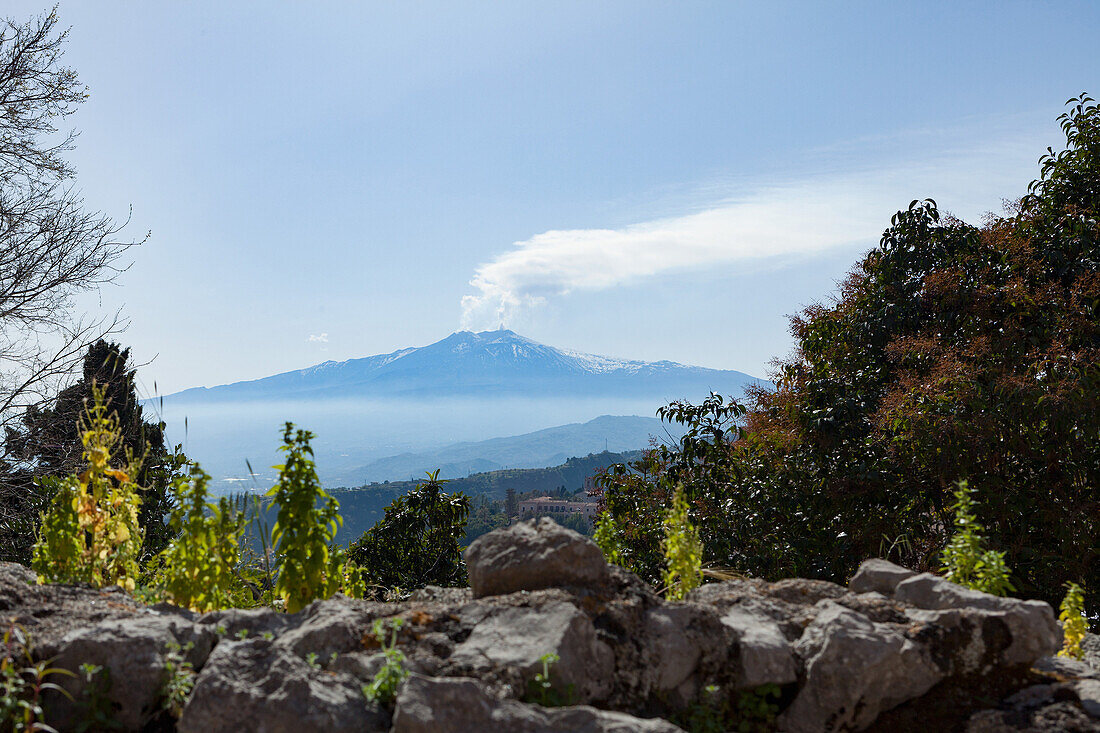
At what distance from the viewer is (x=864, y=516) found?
7266 mm

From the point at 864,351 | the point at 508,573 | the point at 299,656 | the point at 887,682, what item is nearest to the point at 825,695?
the point at 887,682

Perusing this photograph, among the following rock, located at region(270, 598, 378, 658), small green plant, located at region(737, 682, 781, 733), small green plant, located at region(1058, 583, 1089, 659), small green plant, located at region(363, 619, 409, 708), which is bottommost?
small green plant, located at region(1058, 583, 1089, 659)

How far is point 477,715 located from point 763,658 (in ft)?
4.43

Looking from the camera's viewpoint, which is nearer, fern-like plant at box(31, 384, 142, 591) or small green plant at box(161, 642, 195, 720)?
small green plant at box(161, 642, 195, 720)

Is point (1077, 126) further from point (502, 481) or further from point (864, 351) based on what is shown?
point (502, 481)

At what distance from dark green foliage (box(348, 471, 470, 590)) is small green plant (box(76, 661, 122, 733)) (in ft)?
18.0

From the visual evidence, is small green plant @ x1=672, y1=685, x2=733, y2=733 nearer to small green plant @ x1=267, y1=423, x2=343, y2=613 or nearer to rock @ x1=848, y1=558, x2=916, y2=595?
rock @ x1=848, y1=558, x2=916, y2=595

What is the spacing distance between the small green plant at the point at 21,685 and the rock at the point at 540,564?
1833 millimetres

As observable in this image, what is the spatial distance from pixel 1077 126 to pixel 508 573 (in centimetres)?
918

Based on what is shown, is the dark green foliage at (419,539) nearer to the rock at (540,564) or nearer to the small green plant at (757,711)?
the rock at (540,564)

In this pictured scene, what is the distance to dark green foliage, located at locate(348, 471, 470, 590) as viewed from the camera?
327 inches

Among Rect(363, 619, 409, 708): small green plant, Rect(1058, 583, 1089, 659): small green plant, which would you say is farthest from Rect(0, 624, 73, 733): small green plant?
Rect(1058, 583, 1089, 659): small green plant

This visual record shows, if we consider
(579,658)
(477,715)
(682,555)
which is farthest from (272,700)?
(682,555)

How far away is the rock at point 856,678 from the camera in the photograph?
293 cm
